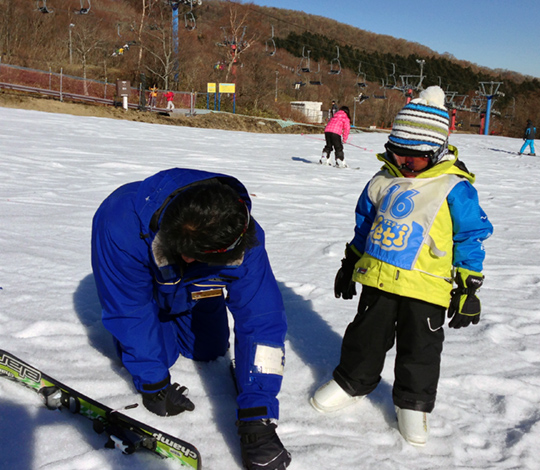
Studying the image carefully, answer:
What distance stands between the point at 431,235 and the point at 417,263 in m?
0.13

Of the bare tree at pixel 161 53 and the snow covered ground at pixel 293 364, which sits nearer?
the snow covered ground at pixel 293 364

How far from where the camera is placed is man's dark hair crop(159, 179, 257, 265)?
4.92ft

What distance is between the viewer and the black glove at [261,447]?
178cm

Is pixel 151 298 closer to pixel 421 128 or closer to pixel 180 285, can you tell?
pixel 180 285

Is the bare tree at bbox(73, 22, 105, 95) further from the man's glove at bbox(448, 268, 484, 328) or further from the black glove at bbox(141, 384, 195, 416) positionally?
the man's glove at bbox(448, 268, 484, 328)

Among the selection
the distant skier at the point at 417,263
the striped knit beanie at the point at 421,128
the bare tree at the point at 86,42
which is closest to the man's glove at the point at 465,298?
the distant skier at the point at 417,263

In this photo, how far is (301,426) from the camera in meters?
2.16

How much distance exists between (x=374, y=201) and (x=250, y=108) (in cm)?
3288

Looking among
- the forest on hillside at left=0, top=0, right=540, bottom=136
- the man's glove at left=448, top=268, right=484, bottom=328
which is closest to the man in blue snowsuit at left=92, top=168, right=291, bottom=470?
the man's glove at left=448, top=268, right=484, bottom=328

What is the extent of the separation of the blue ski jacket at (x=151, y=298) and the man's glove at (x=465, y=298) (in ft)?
2.46

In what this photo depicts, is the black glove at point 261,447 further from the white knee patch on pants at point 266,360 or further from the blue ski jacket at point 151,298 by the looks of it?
the white knee patch on pants at point 266,360

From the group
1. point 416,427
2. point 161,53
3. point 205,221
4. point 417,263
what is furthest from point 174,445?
point 161,53

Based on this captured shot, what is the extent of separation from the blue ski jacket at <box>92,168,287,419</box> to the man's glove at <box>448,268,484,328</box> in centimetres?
75

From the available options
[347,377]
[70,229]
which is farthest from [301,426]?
[70,229]
